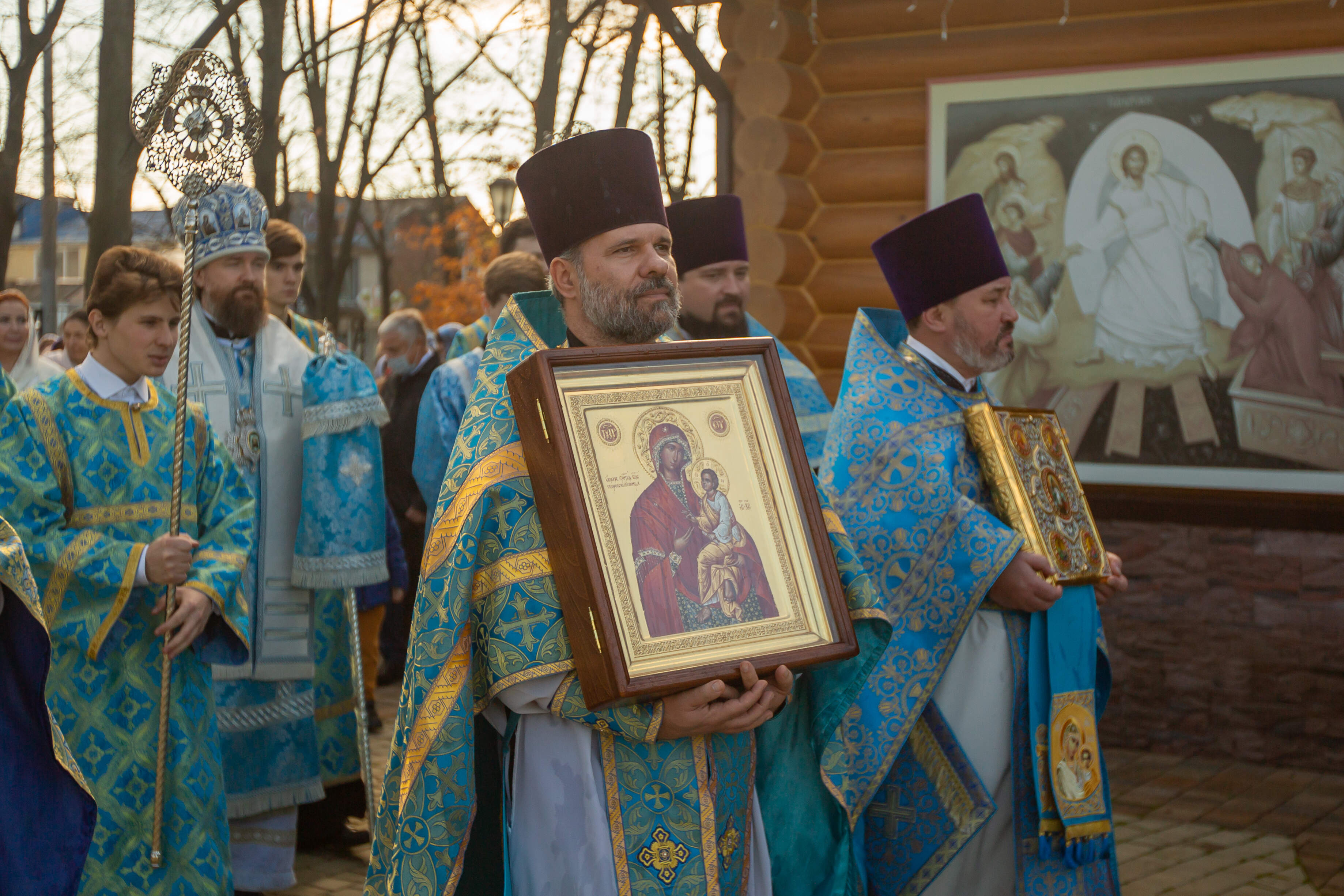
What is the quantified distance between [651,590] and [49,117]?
A: 627 centimetres

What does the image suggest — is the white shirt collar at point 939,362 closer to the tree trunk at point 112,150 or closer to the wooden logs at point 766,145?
the wooden logs at point 766,145

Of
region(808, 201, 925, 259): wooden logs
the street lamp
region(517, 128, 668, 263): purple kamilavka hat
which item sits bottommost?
region(517, 128, 668, 263): purple kamilavka hat

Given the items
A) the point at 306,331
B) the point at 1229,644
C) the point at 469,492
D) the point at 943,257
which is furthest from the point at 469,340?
the point at 1229,644

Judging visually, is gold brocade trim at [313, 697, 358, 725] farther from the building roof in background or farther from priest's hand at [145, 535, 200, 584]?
the building roof in background

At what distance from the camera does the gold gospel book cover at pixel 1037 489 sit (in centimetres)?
305

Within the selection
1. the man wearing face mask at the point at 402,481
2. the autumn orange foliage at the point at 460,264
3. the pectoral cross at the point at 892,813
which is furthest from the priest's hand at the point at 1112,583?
the autumn orange foliage at the point at 460,264

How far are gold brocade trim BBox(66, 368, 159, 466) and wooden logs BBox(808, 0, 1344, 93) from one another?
3.96m

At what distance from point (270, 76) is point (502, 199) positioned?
6.60 feet

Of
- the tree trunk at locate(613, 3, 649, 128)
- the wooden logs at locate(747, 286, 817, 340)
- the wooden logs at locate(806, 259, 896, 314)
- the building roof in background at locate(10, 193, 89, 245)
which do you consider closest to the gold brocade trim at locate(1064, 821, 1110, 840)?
the wooden logs at locate(747, 286, 817, 340)

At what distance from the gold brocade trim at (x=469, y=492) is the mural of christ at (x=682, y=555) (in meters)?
0.23

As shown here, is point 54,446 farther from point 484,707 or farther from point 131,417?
point 484,707

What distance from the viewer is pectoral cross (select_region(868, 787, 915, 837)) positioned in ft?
10.4

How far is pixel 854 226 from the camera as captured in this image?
6172 mm

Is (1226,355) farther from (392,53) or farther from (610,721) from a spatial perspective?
(392,53)
